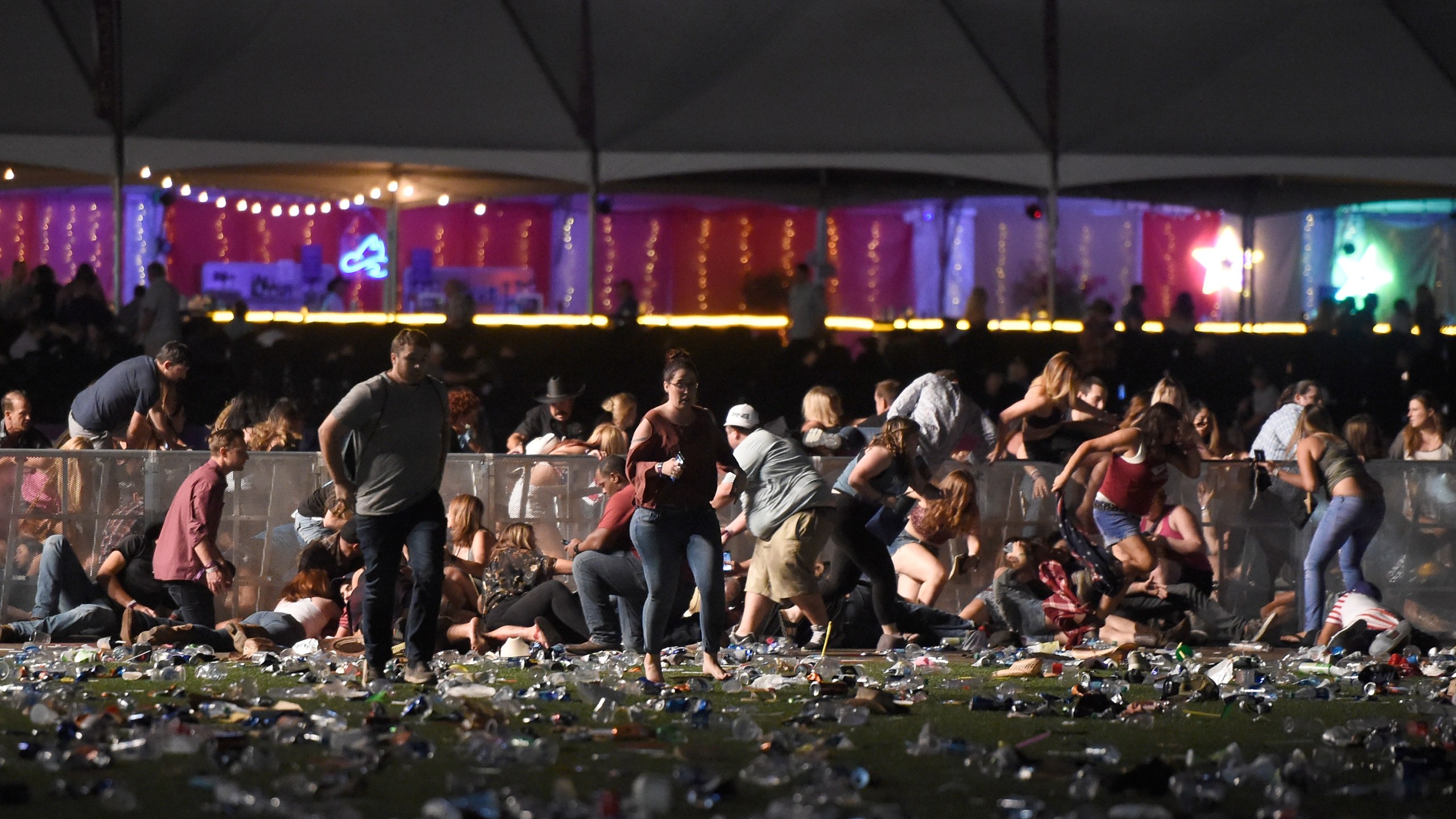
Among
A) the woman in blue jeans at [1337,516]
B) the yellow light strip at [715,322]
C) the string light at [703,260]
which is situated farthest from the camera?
the string light at [703,260]

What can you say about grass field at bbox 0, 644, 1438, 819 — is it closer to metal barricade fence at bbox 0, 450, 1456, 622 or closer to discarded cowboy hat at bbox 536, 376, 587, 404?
metal barricade fence at bbox 0, 450, 1456, 622

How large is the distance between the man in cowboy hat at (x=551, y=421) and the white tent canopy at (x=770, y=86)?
7181 millimetres

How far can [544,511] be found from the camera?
1147cm

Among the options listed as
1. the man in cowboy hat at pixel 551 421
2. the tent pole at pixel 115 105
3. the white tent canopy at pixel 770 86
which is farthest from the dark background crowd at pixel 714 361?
the white tent canopy at pixel 770 86

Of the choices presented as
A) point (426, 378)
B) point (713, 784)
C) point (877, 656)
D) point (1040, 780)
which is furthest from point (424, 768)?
point (877, 656)

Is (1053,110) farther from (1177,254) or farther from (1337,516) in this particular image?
(1337,516)

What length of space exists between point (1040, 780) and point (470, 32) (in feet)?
54.4

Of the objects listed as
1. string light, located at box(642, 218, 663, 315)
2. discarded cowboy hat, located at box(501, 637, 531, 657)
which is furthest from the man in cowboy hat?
string light, located at box(642, 218, 663, 315)

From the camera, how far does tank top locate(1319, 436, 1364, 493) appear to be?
11.5 meters

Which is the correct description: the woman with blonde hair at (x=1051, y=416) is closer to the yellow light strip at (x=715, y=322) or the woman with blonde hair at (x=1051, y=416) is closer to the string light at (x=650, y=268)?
the yellow light strip at (x=715, y=322)

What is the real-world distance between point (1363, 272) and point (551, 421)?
13.8 m

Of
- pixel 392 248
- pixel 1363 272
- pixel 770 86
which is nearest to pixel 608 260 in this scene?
pixel 392 248

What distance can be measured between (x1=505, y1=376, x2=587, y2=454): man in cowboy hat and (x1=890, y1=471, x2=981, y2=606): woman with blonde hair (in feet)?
10.2

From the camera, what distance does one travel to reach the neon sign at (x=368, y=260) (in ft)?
78.1
